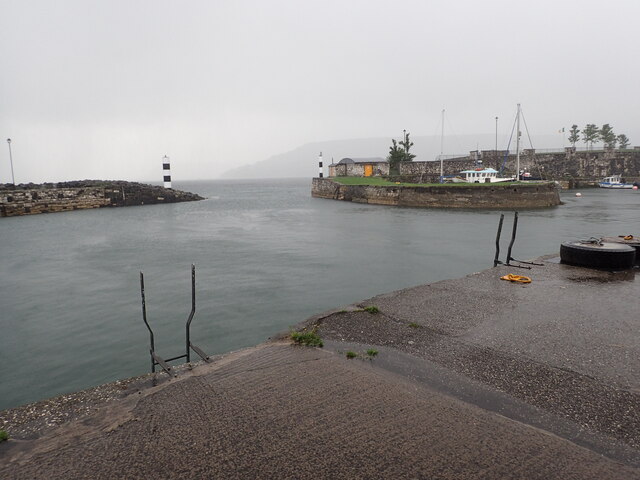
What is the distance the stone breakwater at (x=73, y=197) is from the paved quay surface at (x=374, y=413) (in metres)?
48.7

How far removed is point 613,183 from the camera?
224 ft

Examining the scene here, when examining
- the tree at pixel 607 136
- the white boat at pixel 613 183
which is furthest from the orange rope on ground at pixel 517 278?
the tree at pixel 607 136

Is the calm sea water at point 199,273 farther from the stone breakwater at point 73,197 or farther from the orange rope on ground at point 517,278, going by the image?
the stone breakwater at point 73,197

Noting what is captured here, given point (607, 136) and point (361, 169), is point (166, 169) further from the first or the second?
point (607, 136)

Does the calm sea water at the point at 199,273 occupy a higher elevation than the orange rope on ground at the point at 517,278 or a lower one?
lower

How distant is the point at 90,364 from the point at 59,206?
47075 mm

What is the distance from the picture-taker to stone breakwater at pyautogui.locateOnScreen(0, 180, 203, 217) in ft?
144

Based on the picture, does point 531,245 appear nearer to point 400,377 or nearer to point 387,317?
point 387,317

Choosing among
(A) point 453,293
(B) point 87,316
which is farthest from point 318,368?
(B) point 87,316

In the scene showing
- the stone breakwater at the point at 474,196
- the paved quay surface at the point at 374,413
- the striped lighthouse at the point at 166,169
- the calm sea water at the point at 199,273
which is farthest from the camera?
the striped lighthouse at the point at 166,169

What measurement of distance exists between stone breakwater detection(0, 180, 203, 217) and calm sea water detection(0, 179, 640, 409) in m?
9.49

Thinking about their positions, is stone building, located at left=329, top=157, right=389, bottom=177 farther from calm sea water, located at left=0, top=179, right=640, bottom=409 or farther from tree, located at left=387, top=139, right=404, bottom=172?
calm sea water, located at left=0, top=179, right=640, bottom=409

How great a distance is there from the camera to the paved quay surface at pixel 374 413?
362 cm

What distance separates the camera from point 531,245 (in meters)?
22.2
